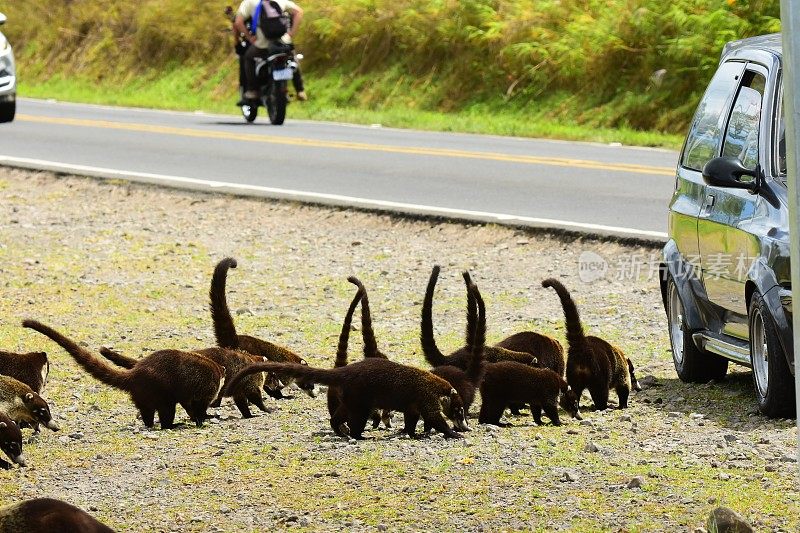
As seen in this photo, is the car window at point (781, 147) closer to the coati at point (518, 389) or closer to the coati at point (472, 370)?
the coati at point (518, 389)

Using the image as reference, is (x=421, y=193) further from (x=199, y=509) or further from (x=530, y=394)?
(x=199, y=509)

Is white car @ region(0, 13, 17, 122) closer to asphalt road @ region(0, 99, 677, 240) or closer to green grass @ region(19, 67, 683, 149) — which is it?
asphalt road @ region(0, 99, 677, 240)

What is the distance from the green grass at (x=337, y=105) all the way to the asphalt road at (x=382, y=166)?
1.10 metres

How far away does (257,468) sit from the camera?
669cm

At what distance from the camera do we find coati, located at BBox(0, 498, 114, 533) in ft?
16.1

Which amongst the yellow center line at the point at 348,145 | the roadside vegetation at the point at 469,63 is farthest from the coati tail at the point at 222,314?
the roadside vegetation at the point at 469,63

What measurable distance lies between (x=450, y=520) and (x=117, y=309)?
635 cm

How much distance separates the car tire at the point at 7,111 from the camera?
1010 inches

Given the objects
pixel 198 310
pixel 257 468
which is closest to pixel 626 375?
pixel 257 468

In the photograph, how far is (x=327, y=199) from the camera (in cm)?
1542

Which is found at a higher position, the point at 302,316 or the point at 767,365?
the point at 767,365

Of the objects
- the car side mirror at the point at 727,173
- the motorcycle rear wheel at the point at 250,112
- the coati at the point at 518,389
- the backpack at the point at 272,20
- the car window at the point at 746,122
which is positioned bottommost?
the motorcycle rear wheel at the point at 250,112

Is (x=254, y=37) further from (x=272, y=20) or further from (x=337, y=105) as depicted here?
(x=337, y=105)

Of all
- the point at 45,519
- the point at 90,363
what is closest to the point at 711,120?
the point at 90,363
